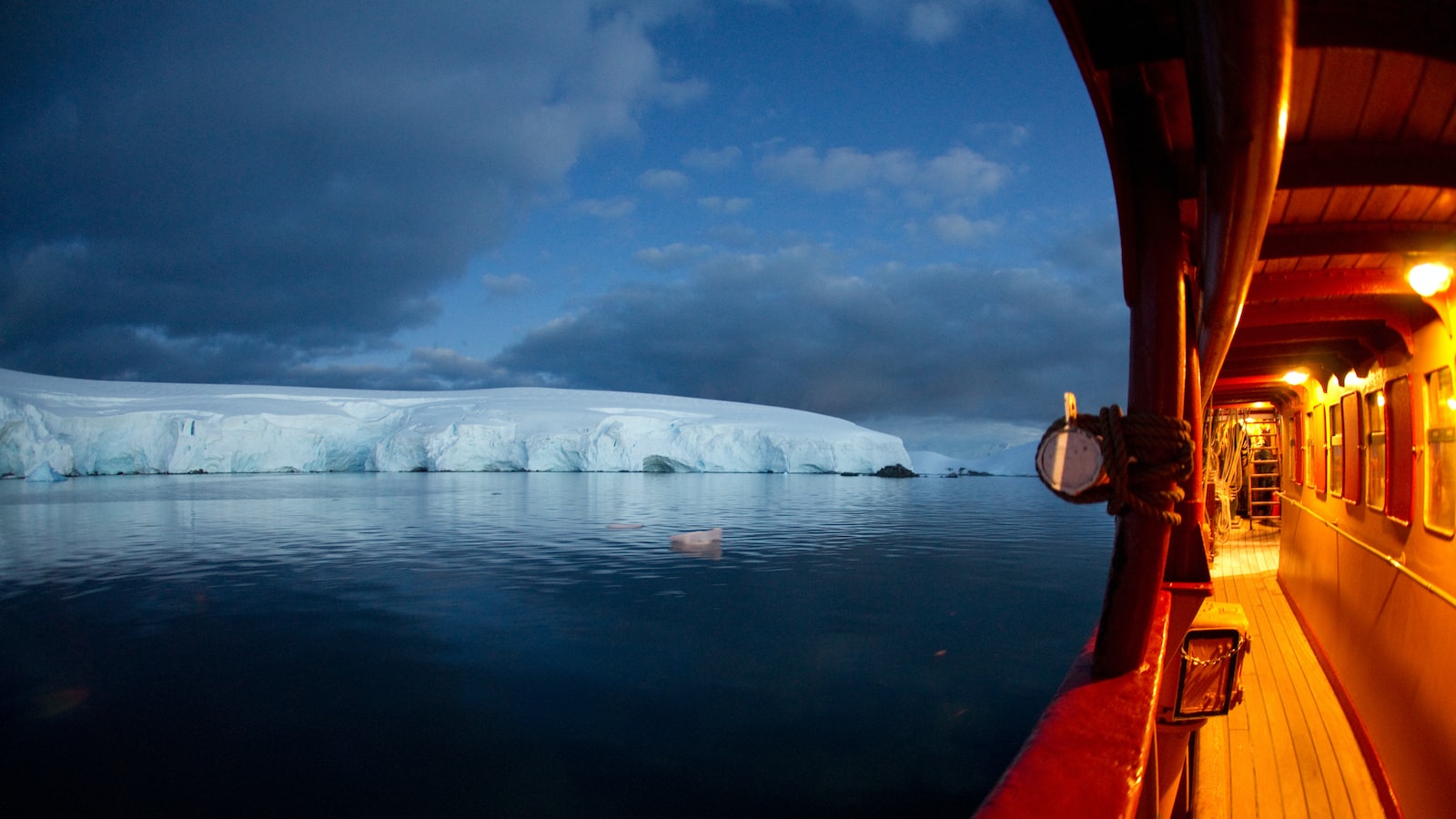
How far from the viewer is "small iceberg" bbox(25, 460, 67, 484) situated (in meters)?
43.4

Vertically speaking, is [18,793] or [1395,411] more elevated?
[1395,411]

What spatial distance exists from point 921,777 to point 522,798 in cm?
322

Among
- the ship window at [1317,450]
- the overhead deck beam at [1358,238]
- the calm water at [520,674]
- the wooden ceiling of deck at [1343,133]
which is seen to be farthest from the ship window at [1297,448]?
the overhead deck beam at [1358,238]

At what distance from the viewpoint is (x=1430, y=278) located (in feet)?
10.2

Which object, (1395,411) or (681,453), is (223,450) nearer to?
(681,453)

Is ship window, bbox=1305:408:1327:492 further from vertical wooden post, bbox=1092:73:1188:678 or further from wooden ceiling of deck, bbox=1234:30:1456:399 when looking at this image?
vertical wooden post, bbox=1092:73:1188:678

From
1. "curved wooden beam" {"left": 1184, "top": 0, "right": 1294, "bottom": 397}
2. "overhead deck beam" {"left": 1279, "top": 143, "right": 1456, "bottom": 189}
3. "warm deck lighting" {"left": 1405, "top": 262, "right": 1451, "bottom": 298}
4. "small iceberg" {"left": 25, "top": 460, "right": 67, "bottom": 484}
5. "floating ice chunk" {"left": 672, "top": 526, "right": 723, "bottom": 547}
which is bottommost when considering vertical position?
"floating ice chunk" {"left": 672, "top": 526, "right": 723, "bottom": 547}

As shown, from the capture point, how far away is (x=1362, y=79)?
192cm

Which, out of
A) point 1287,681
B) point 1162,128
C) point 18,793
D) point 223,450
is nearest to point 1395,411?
point 1287,681

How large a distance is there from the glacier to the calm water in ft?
112

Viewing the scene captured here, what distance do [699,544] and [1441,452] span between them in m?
14.7

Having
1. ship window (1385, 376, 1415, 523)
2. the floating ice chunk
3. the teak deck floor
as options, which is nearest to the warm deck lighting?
ship window (1385, 376, 1415, 523)

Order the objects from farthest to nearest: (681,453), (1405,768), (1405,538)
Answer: (681,453), (1405,538), (1405,768)

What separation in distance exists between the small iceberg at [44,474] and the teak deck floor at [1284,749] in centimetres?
5856
